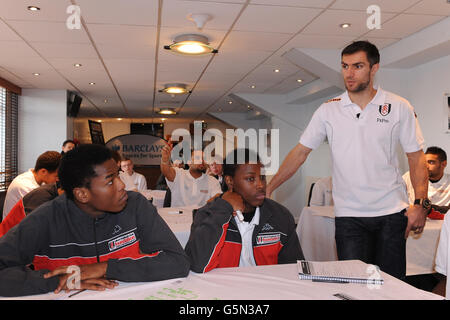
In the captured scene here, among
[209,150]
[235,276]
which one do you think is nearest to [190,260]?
[235,276]

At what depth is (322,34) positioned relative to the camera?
460 centimetres

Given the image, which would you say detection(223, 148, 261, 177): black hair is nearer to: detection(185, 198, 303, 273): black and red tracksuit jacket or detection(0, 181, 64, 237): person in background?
detection(185, 198, 303, 273): black and red tracksuit jacket

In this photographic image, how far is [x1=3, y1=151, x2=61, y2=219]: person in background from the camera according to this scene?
128 inches

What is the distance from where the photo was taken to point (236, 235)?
77.2 inches


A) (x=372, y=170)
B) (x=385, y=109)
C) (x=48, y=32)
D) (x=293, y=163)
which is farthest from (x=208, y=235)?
(x=48, y=32)

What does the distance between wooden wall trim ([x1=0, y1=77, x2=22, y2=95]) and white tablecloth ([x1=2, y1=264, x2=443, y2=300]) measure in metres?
6.86

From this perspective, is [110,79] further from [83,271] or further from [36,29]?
[83,271]

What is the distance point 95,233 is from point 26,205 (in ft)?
2.91

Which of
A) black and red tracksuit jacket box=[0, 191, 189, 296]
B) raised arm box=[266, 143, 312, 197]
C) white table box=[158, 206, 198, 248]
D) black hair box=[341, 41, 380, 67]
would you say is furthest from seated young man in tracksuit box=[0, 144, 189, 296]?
black hair box=[341, 41, 380, 67]

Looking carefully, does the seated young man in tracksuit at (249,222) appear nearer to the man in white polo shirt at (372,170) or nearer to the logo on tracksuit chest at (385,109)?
the man in white polo shirt at (372,170)

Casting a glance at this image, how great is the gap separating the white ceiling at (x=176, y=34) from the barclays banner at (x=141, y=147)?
4.84 metres

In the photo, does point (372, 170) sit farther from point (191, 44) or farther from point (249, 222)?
point (191, 44)

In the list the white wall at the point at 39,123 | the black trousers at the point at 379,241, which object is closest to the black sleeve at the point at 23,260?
the black trousers at the point at 379,241

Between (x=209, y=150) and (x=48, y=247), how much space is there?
14023 millimetres
